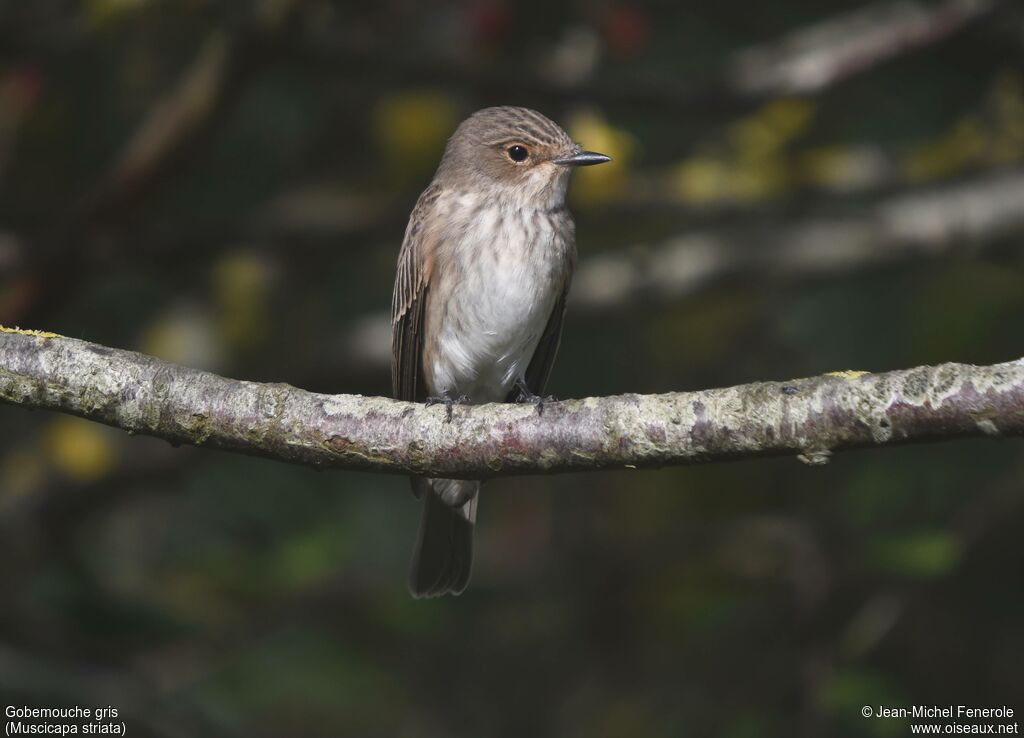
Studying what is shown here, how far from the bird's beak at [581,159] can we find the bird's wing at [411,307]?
0.56 m

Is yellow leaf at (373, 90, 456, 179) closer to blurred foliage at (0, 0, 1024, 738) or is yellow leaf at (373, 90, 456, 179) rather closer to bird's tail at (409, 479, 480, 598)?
blurred foliage at (0, 0, 1024, 738)

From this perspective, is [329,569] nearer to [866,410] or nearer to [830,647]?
[830,647]

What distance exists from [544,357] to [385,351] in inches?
38.7

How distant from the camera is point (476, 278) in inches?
182

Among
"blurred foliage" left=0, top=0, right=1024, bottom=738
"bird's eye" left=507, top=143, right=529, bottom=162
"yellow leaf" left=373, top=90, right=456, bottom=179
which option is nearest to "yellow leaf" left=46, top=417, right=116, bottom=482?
"blurred foliage" left=0, top=0, right=1024, bottom=738

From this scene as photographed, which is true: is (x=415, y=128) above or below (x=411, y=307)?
above

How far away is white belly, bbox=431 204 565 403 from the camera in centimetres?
458

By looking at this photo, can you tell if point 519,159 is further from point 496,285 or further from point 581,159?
point 496,285

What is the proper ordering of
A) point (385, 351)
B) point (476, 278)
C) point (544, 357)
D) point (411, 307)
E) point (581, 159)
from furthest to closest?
point (385, 351) < point (544, 357) < point (411, 307) < point (476, 278) < point (581, 159)

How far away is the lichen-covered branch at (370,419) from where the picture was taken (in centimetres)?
285

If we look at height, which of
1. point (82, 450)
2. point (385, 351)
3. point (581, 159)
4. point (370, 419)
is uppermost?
point (581, 159)

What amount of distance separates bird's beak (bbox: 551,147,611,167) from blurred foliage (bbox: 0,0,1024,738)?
687 millimetres

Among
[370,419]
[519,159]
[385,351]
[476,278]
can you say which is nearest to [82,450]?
[385,351]

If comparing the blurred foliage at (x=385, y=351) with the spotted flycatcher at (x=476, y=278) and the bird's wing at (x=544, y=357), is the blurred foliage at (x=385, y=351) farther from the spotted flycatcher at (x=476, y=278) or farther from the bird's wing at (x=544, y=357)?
the bird's wing at (x=544, y=357)
